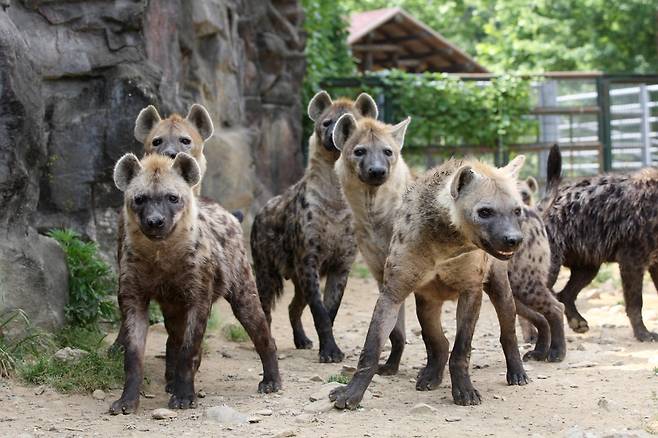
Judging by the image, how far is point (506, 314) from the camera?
5859 mm

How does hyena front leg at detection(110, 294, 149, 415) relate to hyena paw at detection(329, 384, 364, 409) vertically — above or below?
above

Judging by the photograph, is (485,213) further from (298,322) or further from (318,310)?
(298,322)

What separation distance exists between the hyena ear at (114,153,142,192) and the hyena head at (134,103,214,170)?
4.41 feet

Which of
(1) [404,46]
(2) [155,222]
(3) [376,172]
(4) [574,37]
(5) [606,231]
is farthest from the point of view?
(4) [574,37]

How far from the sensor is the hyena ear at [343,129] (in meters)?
6.73

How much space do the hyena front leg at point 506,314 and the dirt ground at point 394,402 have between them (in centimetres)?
9

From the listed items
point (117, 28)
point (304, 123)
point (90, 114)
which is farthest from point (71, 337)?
point (304, 123)

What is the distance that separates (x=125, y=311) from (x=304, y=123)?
7.79 metres

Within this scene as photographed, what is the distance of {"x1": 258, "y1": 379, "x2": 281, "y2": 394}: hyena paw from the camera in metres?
5.84

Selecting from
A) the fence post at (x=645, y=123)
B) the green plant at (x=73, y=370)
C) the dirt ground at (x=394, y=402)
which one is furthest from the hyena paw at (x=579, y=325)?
the fence post at (x=645, y=123)

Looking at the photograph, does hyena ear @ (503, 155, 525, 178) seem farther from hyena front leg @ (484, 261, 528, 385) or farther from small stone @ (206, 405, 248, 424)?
small stone @ (206, 405, 248, 424)

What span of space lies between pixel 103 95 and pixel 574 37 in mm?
19318

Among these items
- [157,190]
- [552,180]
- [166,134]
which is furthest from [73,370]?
[552,180]

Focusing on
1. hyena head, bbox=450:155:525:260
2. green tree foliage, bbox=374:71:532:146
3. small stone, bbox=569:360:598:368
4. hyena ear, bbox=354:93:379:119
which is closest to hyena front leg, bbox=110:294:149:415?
hyena head, bbox=450:155:525:260
